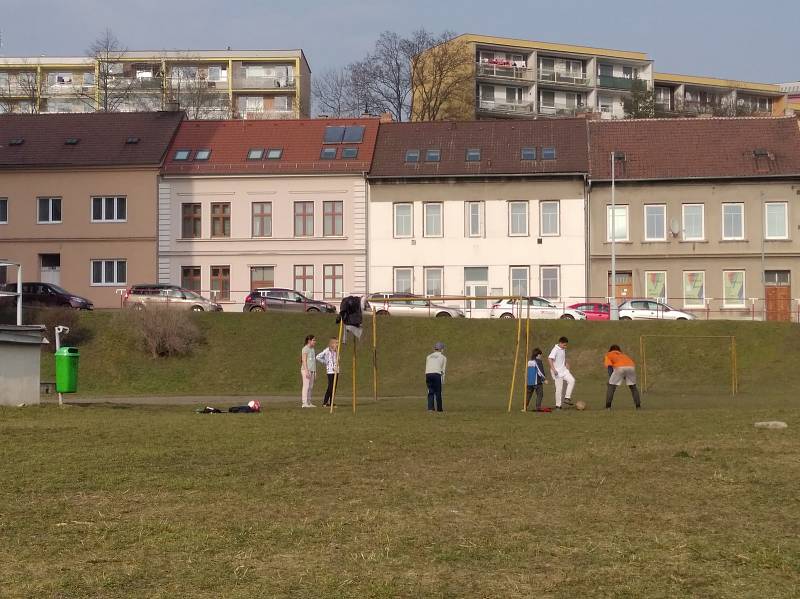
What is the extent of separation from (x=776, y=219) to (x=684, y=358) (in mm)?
18868

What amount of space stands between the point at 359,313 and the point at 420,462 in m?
12.7

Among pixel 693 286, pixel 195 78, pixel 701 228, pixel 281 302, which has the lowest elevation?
pixel 281 302

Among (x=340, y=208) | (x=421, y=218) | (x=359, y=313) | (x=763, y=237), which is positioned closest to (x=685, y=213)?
(x=763, y=237)

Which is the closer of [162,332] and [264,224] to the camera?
[162,332]

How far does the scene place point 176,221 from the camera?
2581 inches

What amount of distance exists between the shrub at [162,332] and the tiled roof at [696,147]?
80.8 feet

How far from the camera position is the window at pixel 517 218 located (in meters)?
64.4

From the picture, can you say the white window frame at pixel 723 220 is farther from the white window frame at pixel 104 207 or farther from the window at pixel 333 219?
the white window frame at pixel 104 207

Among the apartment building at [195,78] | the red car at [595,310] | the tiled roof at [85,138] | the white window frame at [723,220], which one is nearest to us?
the red car at [595,310]

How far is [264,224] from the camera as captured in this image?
216ft

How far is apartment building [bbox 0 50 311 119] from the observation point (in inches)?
4237

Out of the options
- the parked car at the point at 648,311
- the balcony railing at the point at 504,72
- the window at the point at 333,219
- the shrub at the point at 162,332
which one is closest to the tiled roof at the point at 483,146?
the window at the point at 333,219

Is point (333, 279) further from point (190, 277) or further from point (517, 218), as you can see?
point (517, 218)

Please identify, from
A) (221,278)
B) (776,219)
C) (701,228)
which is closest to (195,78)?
(221,278)
